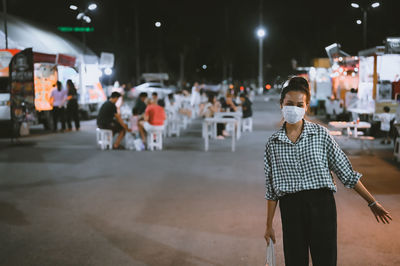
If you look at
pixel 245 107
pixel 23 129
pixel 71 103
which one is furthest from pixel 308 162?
pixel 71 103

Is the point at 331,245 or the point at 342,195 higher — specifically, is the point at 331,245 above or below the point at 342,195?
above

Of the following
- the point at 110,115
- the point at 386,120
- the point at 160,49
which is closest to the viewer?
the point at 110,115

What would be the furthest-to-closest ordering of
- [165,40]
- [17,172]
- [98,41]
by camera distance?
1. [165,40]
2. [98,41]
3. [17,172]

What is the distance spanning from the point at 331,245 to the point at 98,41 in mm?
46535

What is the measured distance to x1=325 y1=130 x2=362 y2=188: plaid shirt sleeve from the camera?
3.20 meters

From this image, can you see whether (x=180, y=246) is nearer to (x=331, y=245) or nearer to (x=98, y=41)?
(x=331, y=245)

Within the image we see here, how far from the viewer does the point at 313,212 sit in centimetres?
315

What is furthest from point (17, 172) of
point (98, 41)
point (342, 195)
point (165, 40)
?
point (165, 40)

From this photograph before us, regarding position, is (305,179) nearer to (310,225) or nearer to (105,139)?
(310,225)

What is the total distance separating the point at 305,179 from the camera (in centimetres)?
317

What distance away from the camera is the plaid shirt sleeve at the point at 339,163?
3.20 metres

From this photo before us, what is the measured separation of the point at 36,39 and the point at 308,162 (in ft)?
70.6

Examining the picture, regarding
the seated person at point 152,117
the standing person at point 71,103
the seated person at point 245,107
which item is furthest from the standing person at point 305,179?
the standing person at point 71,103

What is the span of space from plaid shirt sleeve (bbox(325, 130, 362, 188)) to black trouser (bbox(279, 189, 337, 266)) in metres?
0.15
